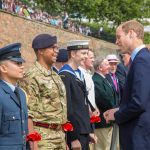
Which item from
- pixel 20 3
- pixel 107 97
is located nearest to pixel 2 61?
pixel 107 97

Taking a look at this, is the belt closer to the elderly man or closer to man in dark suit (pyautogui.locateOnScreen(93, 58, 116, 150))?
the elderly man

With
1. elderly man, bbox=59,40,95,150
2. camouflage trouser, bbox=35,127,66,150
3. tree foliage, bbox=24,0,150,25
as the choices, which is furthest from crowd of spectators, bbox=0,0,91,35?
camouflage trouser, bbox=35,127,66,150

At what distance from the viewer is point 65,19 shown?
1173 inches

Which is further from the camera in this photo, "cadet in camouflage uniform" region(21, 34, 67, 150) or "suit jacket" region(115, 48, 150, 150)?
"cadet in camouflage uniform" region(21, 34, 67, 150)

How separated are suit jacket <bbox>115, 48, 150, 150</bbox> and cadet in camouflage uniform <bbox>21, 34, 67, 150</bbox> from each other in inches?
26.6

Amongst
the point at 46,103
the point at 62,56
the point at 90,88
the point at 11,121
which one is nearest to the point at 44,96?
the point at 46,103

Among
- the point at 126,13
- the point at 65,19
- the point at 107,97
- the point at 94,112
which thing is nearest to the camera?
the point at 94,112

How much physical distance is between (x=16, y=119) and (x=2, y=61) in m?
0.59

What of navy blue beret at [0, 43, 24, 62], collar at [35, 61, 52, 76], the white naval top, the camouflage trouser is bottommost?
the white naval top

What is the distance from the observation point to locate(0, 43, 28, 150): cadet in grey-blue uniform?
16.0 feet

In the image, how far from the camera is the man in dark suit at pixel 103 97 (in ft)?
29.6

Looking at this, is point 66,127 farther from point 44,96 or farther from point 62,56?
point 62,56

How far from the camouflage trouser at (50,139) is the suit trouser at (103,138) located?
11.2 ft

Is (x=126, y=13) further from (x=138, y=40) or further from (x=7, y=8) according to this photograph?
(x=138, y=40)
